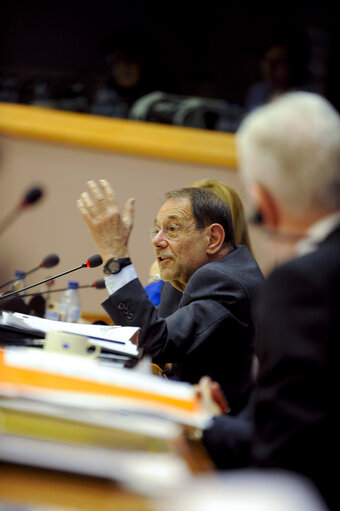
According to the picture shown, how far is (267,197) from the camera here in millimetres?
979

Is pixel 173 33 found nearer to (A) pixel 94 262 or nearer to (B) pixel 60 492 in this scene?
(A) pixel 94 262

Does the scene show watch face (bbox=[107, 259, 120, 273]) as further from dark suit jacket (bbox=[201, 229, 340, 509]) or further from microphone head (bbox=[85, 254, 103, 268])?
dark suit jacket (bbox=[201, 229, 340, 509])

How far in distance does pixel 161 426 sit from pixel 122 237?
871 mm

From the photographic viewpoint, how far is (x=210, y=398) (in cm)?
113

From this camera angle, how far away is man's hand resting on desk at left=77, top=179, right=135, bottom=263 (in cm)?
167

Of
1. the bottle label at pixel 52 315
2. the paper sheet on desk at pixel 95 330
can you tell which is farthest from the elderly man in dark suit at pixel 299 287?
the bottle label at pixel 52 315

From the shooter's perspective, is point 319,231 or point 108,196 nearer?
point 319,231

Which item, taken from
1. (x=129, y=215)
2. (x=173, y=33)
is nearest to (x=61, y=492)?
(x=129, y=215)

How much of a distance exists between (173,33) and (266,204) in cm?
471

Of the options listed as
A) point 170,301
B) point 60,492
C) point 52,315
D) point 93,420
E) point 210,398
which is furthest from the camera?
point 52,315

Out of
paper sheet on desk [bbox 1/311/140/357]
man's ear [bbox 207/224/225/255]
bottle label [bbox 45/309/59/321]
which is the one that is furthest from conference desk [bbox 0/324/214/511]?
bottle label [bbox 45/309/59/321]

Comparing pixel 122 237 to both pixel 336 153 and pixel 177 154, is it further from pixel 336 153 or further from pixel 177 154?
pixel 177 154

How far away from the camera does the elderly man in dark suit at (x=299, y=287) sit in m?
0.87

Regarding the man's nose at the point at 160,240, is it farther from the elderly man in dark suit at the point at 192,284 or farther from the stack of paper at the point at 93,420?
the stack of paper at the point at 93,420
